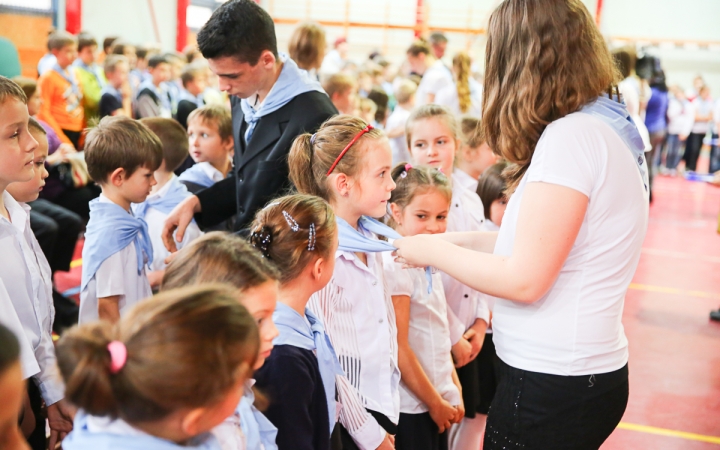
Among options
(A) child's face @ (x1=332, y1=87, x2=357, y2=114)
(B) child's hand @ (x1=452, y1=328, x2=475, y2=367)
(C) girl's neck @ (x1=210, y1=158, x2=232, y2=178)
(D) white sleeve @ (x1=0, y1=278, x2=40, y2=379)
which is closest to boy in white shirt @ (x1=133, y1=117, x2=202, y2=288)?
(C) girl's neck @ (x1=210, y1=158, x2=232, y2=178)

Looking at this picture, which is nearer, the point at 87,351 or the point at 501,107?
the point at 87,351

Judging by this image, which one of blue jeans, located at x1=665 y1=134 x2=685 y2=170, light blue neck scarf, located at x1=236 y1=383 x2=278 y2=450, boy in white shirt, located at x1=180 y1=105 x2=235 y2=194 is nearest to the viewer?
light blue neck scarf, located at x1=236 y1=383 x2=278 y2=450

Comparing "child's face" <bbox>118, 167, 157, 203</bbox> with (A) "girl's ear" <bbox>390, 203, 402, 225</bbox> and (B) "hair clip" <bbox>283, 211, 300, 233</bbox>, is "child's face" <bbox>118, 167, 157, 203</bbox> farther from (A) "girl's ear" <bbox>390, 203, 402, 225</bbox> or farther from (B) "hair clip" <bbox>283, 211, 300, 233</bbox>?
(B) "hair clip" <bbox>283, 211, 300, 233</bbox>

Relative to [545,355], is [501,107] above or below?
above

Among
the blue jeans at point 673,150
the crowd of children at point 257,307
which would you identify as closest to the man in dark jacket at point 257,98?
the crowd of children at point 257,307

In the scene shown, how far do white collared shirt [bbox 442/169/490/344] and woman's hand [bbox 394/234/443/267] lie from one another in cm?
85

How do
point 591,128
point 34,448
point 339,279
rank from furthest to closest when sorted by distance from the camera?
1. point 34,448
2. point 339,279
3. point 591,128

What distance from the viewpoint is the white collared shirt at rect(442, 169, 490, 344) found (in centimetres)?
266

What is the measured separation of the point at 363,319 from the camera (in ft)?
6.45

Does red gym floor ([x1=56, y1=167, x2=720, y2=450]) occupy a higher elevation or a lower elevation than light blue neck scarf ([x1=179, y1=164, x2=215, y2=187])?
lower

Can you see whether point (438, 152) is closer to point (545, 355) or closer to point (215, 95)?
point (545, 355)

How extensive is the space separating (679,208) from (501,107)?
905cm

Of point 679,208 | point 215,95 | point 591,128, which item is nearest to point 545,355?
point 591,128

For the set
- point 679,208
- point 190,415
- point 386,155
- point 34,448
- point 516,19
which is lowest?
point 679,208
